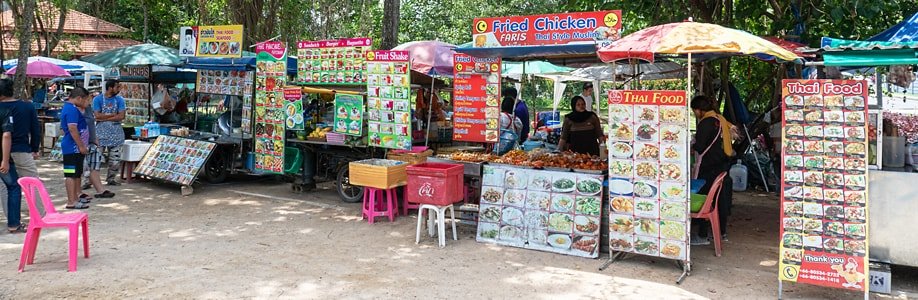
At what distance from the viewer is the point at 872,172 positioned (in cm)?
495

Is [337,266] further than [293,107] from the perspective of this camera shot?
No

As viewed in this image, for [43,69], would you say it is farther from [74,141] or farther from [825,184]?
[825,184]

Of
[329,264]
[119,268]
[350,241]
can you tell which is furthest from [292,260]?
[119,268]

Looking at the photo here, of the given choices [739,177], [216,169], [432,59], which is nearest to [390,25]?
[432,59]

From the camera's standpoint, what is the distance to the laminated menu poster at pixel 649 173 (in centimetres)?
537

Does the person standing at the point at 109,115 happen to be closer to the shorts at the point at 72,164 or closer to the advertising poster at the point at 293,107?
the shorts at the point at 72,164

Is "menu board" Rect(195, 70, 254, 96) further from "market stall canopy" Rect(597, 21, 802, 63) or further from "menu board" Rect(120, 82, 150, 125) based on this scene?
"market stall canopy" Rect(597, 21, 802, 63)

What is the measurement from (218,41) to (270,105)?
137 cm

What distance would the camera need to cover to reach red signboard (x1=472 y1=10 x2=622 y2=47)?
A: 649 centimetres

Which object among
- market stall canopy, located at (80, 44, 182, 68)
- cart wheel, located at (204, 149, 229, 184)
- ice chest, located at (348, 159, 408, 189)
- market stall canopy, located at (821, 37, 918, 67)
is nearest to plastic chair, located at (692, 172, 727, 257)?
market stall canopy, located at (821, 37, 918, 67)

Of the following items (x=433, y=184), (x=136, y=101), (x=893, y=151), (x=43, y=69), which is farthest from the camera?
(x=43, y=69)

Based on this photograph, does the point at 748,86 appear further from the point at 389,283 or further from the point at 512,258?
the point at 389,283

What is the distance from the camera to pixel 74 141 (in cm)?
795

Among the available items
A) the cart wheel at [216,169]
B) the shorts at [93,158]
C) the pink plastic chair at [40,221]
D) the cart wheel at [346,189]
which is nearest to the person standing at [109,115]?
the shorts at [93,158]
